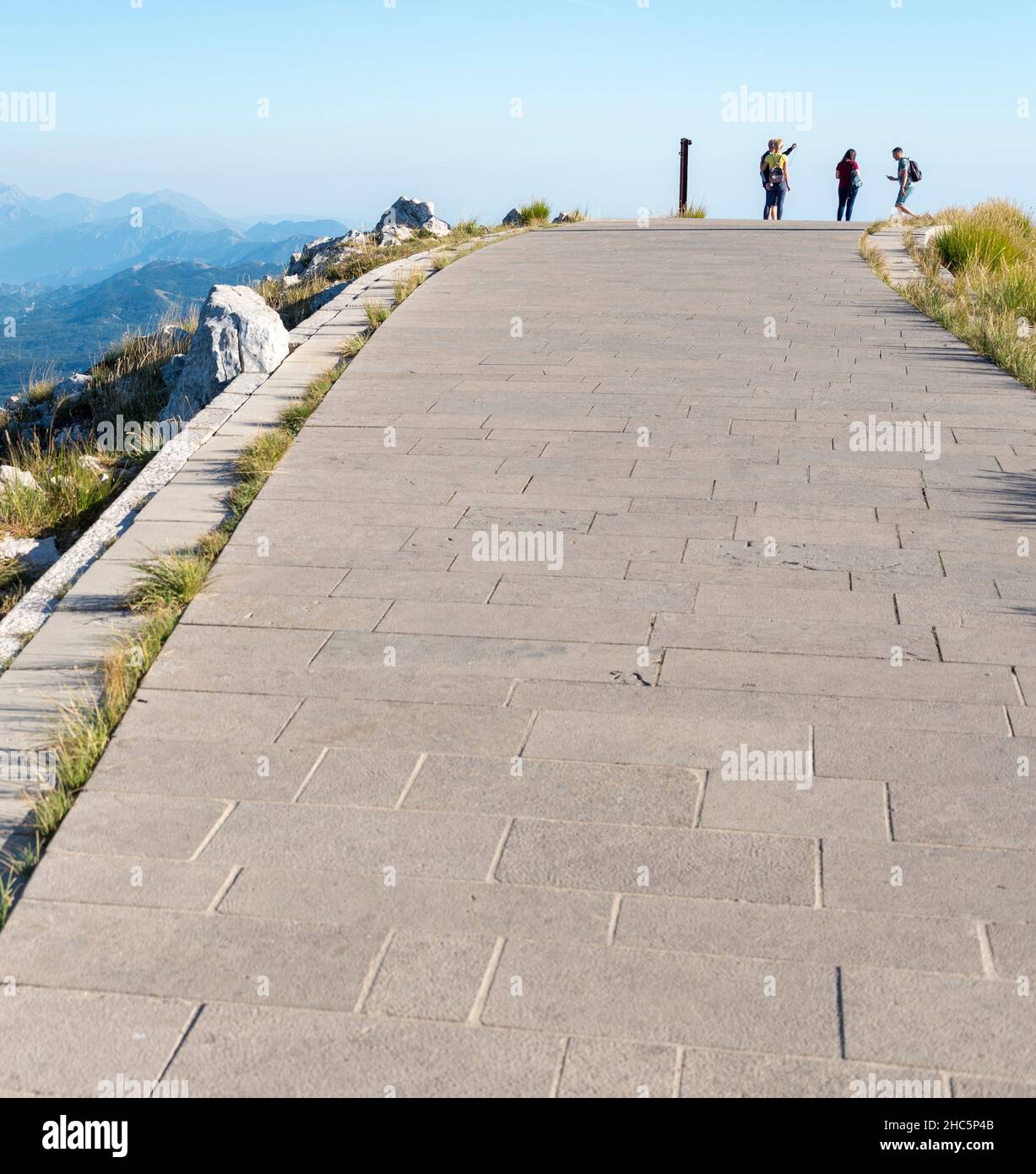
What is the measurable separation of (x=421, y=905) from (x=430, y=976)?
0.99ft

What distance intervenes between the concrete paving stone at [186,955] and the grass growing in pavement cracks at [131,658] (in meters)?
0.21

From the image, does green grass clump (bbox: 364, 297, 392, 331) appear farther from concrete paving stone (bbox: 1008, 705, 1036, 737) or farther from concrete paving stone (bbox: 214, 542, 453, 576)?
concrete paving stone (bbox: 1008, 705, 1036, 737)

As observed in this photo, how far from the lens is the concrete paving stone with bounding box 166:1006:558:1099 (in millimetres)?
2713

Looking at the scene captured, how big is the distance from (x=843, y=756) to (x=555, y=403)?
15.6 feet

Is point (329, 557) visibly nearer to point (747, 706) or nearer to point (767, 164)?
point (747, 706)

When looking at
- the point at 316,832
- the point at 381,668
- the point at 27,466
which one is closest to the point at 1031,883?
the point at 316,832

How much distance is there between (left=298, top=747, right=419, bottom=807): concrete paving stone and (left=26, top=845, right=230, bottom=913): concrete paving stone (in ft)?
1.50

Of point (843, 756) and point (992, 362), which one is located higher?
point (992, 362)

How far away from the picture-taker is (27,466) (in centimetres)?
917

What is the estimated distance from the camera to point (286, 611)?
17.2ft

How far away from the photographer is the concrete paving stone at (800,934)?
10.1ft

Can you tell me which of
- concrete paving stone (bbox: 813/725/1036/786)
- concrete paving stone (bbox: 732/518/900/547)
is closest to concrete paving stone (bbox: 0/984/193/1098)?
concrete paving stone (bbox: 813/725/1036/786)

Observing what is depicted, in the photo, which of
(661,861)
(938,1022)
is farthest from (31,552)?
(938,1022)

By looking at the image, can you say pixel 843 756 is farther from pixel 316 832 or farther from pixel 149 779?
pixel 149 779
